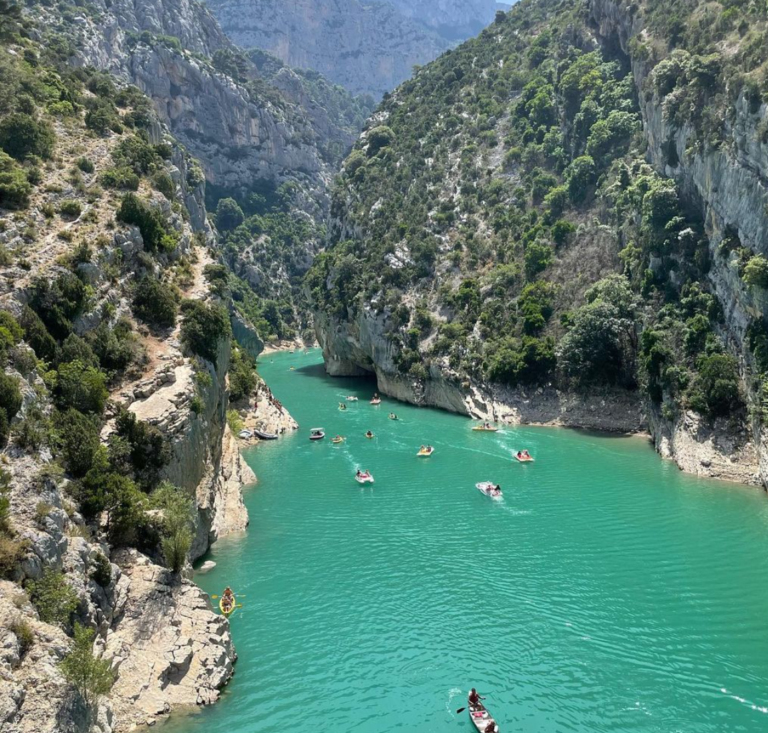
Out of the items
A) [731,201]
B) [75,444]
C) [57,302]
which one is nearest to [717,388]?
[731,201]

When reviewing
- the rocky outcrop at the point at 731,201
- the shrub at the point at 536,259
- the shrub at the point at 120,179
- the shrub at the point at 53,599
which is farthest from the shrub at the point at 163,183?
the rocky outcrop at the point at 731,201

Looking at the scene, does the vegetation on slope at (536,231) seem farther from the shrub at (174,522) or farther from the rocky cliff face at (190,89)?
the rocky cliff face at (190,89)

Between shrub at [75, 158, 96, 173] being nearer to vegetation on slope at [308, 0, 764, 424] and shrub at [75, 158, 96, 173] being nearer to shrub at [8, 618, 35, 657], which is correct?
shrub at [8, 618, 35, 657]

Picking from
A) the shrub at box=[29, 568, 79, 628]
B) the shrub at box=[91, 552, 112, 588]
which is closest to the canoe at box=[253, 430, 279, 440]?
the shrub at box=[91, 552, 112, 588]

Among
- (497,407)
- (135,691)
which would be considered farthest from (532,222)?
(135,691)

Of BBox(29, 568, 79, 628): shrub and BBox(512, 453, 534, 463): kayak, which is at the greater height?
BBox(29, 568, 79, 628): shrub

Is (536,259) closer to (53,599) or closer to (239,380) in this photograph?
(239,380)
